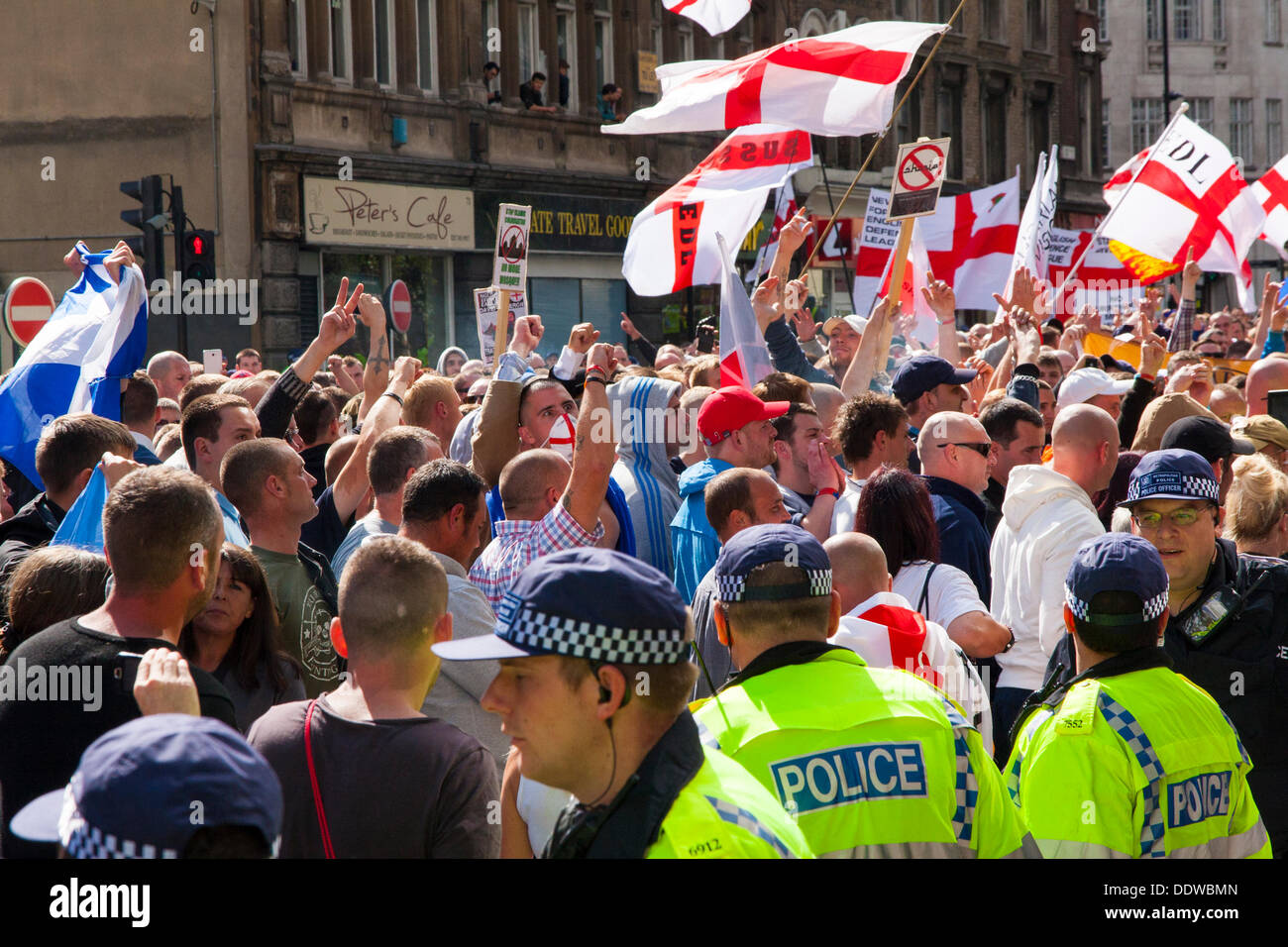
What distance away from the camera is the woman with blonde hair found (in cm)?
480

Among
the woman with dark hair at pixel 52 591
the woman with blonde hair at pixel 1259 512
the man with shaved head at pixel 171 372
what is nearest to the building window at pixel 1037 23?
the man with shaved head at pixel 171 372

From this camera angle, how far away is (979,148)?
3747 centimetres

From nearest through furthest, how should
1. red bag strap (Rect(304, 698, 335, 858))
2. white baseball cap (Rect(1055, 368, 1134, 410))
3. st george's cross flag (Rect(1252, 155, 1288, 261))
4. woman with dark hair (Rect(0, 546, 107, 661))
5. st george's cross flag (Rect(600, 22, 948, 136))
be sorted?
1. red bag strap (Rect(304, 698, 335, 858))
2. woman with dark hair (Rect(0, 546, 107, 661))
3. white baseball cap (Rect(1055, 368, 1134, 410))
4. st george's cross flag (Rect(600, 22, 948, 136))
5. st george's cross flag (Rect(1252, 155, 1288, 261))

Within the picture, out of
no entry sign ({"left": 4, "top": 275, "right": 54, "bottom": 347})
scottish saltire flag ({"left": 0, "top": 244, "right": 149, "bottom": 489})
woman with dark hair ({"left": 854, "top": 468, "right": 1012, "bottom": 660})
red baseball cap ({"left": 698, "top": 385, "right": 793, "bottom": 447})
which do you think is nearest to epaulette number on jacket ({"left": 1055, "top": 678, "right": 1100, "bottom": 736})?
woman with dark hair ({"left": 854, "top": 468, "right": 1012, "bottom": 660})

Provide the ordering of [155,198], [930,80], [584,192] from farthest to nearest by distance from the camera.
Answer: [930,80] → [584,192] → [155,198]

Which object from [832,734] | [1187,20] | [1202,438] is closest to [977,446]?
[1202,438]

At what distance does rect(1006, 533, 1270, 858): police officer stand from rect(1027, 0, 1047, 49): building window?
3929 centimetres

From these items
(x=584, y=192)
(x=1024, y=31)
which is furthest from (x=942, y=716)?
(x=1024, y=31)

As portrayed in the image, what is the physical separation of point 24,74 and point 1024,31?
26.2 metres

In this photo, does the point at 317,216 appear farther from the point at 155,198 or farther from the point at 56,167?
the point at 155,198

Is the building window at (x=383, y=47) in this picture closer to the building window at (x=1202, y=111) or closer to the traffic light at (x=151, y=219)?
the traffic light at (x=151, y=219)

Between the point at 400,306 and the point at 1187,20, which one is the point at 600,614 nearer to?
the point at 400,306

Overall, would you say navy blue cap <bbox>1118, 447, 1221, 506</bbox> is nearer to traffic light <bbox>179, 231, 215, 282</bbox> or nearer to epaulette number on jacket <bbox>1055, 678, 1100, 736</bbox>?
epaulette number on jacket <bbox>1055, 678, 1100, 736</bbox>

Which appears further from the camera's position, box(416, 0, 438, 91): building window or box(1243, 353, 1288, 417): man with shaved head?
box(416, 0, 438, 91): building window
